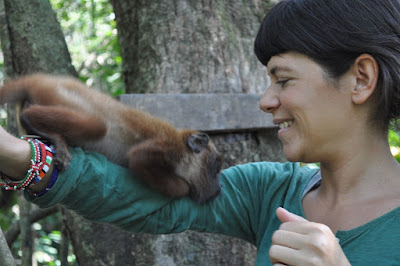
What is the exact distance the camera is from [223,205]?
187cm

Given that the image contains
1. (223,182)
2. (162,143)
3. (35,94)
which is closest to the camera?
(223,182)

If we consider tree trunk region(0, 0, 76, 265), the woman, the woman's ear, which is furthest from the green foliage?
the woman's ear

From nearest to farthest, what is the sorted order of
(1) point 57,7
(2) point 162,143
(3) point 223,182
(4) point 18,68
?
(3) point 223,182
(2) point 162,143
(4) point 18,68
(1) point 57,7

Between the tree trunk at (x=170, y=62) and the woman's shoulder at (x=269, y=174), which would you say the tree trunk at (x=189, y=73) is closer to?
the tree trunk at (x=170, y=62)

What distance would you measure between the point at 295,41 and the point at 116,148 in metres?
1.16

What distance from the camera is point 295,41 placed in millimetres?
1529

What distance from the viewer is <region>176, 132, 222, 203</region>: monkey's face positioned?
7.61ft

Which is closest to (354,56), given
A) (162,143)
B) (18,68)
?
(162,143)

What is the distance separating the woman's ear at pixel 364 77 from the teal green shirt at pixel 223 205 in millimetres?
371

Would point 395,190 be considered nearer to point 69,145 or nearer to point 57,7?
point 69,145

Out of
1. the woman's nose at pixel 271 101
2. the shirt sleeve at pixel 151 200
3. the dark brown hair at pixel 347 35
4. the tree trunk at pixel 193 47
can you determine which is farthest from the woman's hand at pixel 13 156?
the tree trunk at pixel 193 47

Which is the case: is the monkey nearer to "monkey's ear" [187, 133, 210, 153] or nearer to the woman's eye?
"monkey's ear" [187, 133, 210, 153]

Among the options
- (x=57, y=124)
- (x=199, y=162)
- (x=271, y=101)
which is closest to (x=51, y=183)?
(x=57, y=124)

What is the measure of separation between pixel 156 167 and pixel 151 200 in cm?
28
